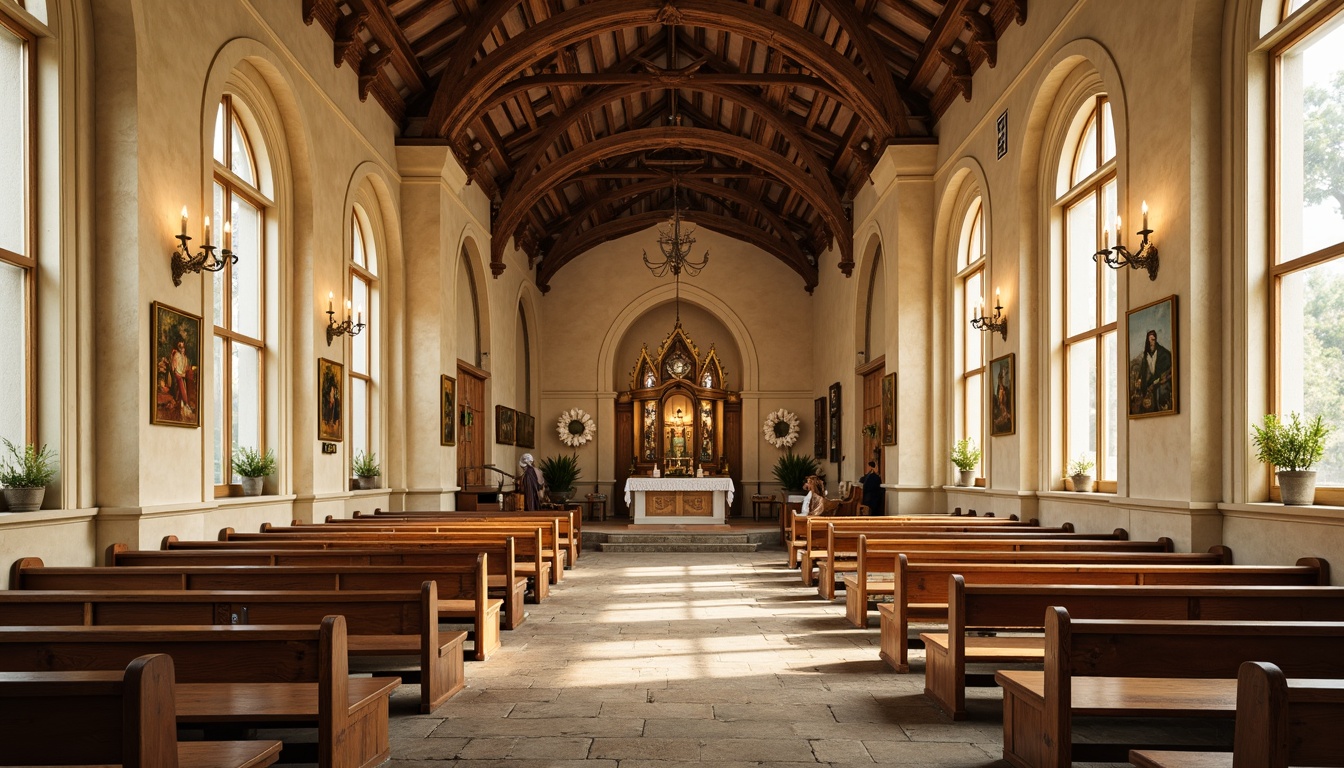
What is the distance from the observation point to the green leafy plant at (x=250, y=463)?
328 inches

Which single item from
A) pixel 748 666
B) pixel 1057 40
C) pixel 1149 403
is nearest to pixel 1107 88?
pixel 1057 40

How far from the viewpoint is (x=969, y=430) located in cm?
1191

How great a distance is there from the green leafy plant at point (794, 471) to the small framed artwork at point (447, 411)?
7.44 m

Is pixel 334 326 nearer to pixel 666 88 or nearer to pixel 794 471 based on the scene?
pixel 666 88

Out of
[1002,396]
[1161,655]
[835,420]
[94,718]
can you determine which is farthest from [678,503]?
[94,718]

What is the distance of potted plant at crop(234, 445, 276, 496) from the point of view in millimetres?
8344

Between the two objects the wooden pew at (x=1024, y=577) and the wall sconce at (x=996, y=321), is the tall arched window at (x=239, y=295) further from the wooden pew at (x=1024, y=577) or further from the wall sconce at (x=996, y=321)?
the wall sconce at (x=996, y=321)

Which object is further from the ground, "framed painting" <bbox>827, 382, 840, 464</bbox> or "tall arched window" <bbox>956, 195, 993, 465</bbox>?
"tall arched window" <bbox>956, 195, 993, 465</bbox>

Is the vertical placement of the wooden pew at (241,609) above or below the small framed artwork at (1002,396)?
below

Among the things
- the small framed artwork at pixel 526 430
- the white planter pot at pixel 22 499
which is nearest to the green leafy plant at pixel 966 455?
the white planter pot at pixel 22 499

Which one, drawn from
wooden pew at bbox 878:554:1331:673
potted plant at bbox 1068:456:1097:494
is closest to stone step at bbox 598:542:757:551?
potted plant at bbox 1068:456:1097:494

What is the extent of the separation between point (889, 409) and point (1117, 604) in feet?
28.9

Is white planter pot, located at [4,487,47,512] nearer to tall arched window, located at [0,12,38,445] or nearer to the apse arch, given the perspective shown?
tall arched window, located at [0,12,38,445]

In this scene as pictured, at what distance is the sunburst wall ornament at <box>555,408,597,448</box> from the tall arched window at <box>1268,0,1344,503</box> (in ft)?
53.2
